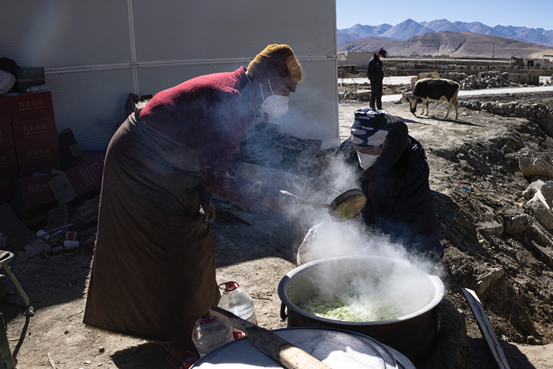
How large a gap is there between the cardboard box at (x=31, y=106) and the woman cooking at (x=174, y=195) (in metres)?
4.62

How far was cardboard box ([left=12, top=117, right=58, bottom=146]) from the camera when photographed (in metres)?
6.28

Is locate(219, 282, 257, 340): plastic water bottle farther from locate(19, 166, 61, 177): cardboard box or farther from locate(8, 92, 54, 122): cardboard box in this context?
locate(8, 92, 54, 122): cardboard box

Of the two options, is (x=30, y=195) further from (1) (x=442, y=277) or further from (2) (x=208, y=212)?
(1) (x=442, y=277)

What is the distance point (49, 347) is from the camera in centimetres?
336

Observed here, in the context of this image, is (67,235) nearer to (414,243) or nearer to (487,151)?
(414,243)

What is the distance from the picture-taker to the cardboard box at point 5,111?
6070mm

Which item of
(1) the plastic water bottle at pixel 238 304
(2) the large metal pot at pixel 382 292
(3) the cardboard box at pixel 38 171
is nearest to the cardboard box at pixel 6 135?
(3) the cardboard box at pixel 38 171

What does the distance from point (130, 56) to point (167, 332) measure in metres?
6.08

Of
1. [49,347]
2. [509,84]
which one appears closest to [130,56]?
[49,347]

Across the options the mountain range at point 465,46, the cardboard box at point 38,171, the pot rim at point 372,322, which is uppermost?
the mountain range at point 465,46

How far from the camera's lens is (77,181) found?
6.31 meters

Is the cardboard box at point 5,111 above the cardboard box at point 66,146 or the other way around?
above

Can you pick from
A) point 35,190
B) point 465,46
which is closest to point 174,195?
point 35,190

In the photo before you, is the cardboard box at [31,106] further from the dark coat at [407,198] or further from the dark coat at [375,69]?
the dark coat at [375,69]
